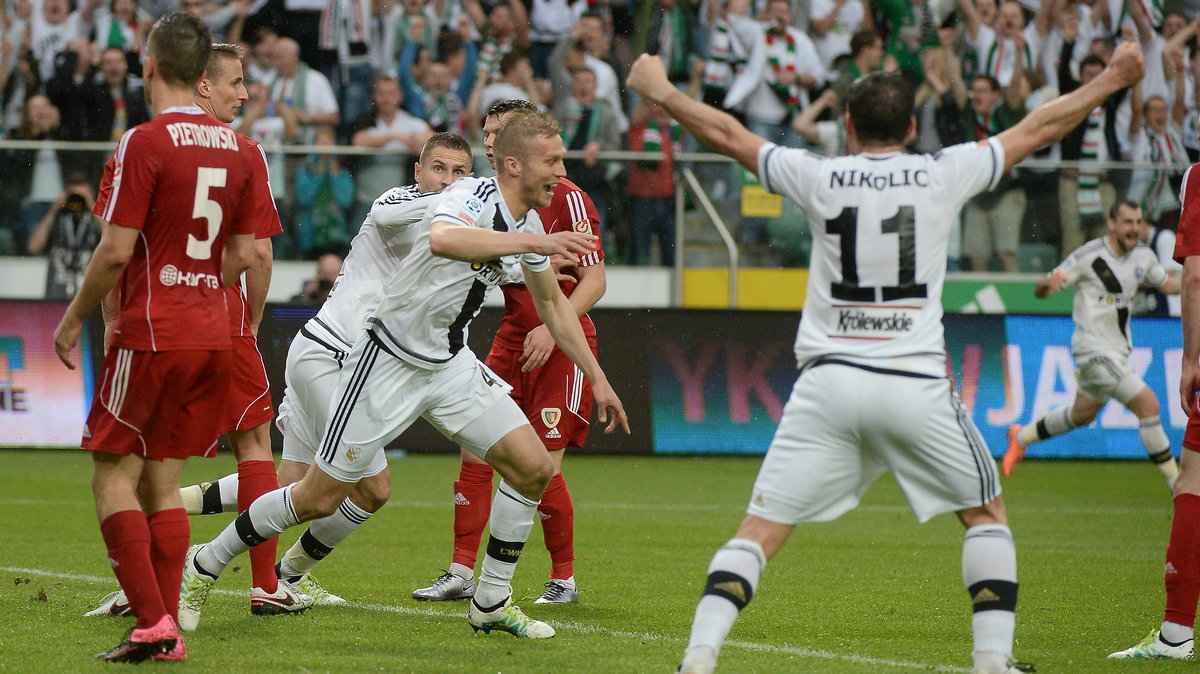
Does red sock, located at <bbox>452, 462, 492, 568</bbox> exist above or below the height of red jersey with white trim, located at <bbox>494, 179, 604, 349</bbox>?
below

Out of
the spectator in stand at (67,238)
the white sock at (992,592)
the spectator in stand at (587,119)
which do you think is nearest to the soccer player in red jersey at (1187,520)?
the white sock at (992,592)

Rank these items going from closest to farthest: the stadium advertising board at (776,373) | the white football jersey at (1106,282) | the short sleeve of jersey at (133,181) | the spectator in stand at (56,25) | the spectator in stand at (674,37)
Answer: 1. the short sleeve of jersey at (133,181)
2. the white football jersey at (1106,282)
3. the stadium advertising board at (776,373)
4. the spectator in stand at (56,25)
5. the spectator in stand at (674,37)

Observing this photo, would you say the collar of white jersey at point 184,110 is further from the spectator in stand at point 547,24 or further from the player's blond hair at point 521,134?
the spectator in stand at point 547,24

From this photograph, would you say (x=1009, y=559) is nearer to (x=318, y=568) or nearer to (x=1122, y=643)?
(x=1122, y=643)

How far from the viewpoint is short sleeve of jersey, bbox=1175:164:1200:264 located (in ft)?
19.3

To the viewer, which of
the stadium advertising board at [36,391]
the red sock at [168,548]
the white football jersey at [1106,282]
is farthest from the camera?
the stadium advertising board at [36,391]

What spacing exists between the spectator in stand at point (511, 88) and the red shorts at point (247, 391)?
958cm

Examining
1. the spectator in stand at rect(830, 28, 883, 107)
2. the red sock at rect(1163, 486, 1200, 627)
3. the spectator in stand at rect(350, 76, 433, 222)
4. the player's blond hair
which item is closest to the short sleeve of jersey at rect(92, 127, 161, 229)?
the player's blond hair

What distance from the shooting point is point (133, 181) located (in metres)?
5.02

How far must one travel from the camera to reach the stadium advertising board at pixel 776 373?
14.2m

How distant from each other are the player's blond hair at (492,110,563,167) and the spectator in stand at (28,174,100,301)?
9601mm

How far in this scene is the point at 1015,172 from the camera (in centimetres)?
1484

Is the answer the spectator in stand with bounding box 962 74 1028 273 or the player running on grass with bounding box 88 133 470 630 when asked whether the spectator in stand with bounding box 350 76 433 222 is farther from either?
the player running on grass with bounding box 88 133 470 630

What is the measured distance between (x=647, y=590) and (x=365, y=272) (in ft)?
7.48
